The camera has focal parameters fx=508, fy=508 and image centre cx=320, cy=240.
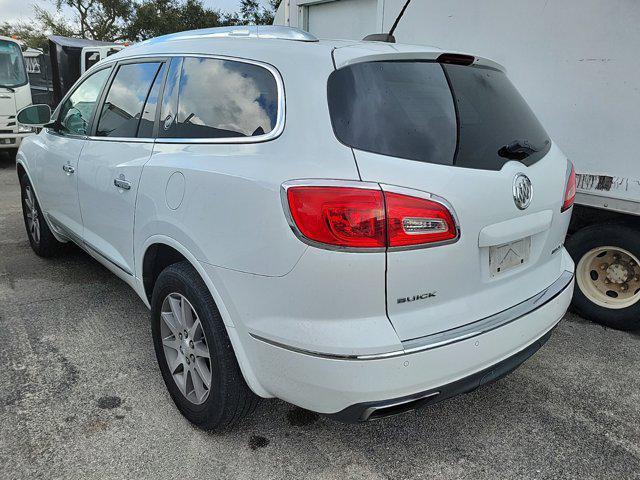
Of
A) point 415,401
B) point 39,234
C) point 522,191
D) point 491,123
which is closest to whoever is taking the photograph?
point 415,401

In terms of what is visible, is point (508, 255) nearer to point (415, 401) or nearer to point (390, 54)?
point (415, 401)

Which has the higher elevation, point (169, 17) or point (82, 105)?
point (169, 17)

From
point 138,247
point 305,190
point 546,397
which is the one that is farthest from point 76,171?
point 546,397

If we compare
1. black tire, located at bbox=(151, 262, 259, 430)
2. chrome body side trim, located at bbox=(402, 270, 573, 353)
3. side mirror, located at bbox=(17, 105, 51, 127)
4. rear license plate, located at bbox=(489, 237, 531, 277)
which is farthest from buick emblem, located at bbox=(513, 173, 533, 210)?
side mirror, located at bbox=(17, 105, 51, 127)

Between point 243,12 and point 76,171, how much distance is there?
28.7 meters

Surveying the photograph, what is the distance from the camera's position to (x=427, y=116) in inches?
77.1

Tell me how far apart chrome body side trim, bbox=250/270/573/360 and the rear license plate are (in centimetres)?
17

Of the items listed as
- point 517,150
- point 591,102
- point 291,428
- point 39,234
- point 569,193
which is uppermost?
point 591,102

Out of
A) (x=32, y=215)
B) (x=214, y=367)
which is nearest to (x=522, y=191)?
(x=214, y=367)

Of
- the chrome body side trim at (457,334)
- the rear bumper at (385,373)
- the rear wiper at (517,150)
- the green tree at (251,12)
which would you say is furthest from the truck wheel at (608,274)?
the green tree at (251,12)

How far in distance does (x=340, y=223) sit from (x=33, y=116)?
11.7ft

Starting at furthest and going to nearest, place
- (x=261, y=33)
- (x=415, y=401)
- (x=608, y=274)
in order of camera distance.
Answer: (x=608, y=274) → (x=261, y=33) → (x=415, y=401)

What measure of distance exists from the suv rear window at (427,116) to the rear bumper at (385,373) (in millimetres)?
671

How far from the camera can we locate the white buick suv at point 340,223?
5.63 feet
